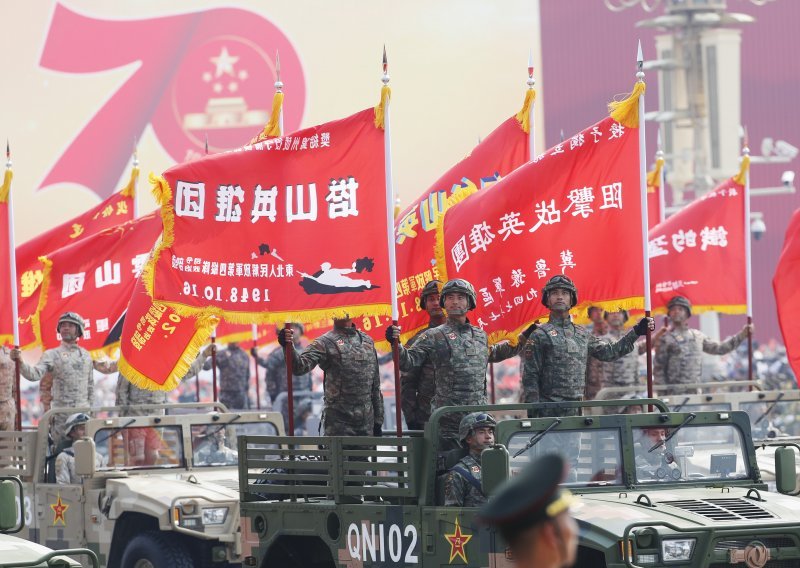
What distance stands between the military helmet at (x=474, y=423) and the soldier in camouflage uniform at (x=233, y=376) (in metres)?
11.7

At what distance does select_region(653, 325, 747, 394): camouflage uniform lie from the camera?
17.6 meters

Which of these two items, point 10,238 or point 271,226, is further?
point 10,238

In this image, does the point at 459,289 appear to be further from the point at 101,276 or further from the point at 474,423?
the point at 101,276

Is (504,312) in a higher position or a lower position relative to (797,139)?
lower

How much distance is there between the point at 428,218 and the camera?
1398cm

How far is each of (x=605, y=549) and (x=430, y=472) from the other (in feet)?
4.30

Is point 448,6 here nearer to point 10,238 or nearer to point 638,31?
point 638,31

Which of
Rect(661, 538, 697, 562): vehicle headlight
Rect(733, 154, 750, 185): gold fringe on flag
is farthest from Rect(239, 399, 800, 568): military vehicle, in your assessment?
Rect(733, 154, 750, 185): gold fringe on flag

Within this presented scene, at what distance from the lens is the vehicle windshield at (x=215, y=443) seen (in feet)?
42.8

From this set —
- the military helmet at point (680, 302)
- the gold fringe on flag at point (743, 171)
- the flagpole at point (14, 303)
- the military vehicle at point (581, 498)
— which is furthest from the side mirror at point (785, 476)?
the gold fringe on flag at point (743, 171)

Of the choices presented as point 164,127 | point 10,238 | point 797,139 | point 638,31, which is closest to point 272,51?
point 164,127

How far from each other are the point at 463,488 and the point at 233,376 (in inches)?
479

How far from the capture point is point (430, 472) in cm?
937

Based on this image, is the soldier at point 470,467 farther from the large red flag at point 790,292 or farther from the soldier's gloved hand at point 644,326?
the large red flag at point 790,292
